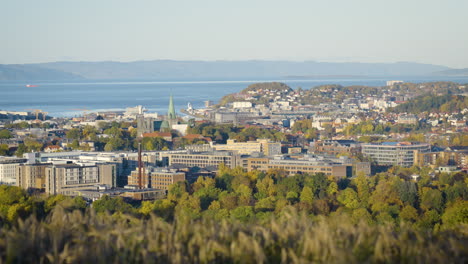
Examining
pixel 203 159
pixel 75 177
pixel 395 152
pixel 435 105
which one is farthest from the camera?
pixel 435 105

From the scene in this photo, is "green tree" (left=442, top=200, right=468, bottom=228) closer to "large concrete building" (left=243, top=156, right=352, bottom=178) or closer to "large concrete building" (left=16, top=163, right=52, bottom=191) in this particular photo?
"large concrete building" (left=243, top=156, right=352, bottom=178)

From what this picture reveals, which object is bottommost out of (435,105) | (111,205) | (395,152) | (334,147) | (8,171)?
(334,147)

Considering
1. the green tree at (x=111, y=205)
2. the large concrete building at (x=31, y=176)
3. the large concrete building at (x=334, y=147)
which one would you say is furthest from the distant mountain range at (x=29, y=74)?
the green tree at (x=111, y=205)

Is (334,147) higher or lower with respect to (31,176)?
lower

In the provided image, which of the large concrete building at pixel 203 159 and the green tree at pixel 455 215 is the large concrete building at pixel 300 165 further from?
the green tree at pixel 455 215

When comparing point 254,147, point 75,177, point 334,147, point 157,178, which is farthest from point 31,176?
point 334,147

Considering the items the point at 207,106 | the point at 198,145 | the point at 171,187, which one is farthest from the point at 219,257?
the point at 207,106

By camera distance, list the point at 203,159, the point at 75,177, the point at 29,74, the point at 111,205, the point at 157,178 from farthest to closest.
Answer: the point at 29,74, the point at 203,159, the point at 157,178, the point at 75,177, the point at 111,205

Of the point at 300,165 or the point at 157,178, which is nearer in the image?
the point at 157,178

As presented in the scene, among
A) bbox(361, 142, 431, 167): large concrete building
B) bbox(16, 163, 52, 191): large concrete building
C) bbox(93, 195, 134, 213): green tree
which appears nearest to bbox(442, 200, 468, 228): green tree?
bbox(93, 195, 134, 213): green tree

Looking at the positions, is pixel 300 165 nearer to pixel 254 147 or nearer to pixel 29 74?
pixel 254 147
